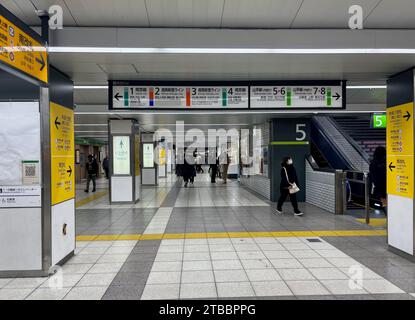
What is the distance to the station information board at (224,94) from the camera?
4609 millimetres

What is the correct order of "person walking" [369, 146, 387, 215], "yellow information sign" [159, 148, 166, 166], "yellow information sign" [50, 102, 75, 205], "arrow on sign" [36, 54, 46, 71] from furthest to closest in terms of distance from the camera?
"yellow information sign" [159, 148, 166, 166] < "person walking" [369, 146, 387, 215] < "yellow information sign" [50, 102, 75, 205] < "arrow on sign" [36, 54, 46, 71]

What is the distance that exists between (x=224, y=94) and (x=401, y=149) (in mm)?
2738

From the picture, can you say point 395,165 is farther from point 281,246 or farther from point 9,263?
point 9,263

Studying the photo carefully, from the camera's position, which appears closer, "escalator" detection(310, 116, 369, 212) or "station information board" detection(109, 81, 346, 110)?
"station information board" detection(109, 81, 346, 110)

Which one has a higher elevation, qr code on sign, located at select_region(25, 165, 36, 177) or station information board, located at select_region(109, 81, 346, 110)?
station information board, located at select_region(109, 81, 346, 110)

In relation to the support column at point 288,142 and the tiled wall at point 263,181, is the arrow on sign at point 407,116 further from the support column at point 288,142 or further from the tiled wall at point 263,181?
the tiled wall at point 263,181

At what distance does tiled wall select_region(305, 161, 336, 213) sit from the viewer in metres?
7.67

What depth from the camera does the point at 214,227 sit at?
6230mm

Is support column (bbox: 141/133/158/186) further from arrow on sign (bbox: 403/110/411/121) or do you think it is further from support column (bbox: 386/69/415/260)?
arrow on sign (bbox: 403/110/411/121)

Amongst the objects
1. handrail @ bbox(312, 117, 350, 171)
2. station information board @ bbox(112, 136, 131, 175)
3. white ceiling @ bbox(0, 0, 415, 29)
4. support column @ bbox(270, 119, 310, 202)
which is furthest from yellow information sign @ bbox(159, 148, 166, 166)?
white ceiling @ bbox(0, 0, 415, 29)

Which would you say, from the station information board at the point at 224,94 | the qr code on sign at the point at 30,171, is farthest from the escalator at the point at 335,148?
the qr code on sign at the point at 30,171

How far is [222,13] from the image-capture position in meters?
3.34

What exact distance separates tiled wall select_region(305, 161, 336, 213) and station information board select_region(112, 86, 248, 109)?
14.1 ft
